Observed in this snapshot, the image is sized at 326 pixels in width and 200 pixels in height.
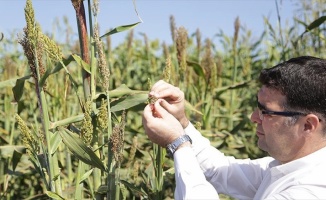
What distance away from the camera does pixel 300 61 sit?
1543 millimetres

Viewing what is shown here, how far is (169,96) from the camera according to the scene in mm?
1723

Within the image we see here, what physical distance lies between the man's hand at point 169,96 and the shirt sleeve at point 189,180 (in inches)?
8.7

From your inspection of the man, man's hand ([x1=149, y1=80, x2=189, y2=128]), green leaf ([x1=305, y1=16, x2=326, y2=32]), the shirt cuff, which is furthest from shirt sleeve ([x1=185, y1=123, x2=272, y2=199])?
green leaf ([x1=305, y1=16, x2=326, y2=32])

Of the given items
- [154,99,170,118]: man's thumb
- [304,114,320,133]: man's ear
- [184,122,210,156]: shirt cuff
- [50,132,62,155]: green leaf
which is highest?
[154,99,170,118]: man's thumb

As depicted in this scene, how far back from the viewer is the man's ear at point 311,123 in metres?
1.48

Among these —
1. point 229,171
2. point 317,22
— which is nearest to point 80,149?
point 229,171

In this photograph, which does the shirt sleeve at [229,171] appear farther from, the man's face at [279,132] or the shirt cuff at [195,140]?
the man's face at [279,132]

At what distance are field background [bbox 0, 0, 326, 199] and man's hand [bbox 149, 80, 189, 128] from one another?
6 centimetres

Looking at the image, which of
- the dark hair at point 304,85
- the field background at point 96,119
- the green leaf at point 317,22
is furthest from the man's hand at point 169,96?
the green leaf at point 317,22

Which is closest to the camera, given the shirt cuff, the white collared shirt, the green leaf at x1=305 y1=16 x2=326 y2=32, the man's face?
the white collared shirt

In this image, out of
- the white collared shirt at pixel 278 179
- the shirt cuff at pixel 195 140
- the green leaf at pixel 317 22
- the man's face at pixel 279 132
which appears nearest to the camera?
the white collared shirt at pixel 278 179

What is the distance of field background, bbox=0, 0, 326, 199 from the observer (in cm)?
164

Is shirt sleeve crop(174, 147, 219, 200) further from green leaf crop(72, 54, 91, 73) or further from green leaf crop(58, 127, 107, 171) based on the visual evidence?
green leaf crop(72, 54, 91, 73)

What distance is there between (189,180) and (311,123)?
13.3 inches
